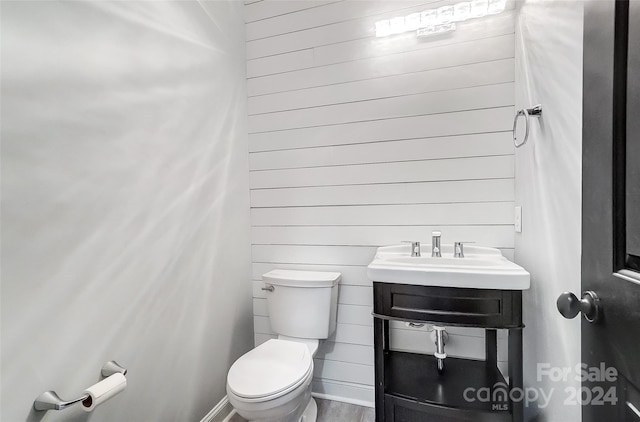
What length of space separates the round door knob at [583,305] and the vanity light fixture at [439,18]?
1527 mm

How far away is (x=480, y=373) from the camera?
1.55 meters

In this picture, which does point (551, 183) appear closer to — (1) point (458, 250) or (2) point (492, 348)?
(1) point (458, 250)

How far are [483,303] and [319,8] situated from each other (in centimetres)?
188

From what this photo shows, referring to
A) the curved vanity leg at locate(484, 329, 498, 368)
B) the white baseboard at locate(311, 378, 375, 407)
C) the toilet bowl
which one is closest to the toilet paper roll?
the toilet bowl

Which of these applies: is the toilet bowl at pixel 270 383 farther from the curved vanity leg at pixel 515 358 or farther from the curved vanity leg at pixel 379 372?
the curved vanity leg at pixel 515 358

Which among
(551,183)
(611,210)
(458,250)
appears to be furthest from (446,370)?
(611,210)

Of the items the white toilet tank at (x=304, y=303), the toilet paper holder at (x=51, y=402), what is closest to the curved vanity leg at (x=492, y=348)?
the white toilet tank at (x=304, y=303)

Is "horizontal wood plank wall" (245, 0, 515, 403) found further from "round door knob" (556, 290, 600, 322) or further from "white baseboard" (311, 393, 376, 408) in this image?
"round door knob" (556, 290, 600, 322)

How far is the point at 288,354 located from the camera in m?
1.59

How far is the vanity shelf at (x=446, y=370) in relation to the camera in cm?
124

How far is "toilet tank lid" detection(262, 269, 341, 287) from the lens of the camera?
1.77 meters

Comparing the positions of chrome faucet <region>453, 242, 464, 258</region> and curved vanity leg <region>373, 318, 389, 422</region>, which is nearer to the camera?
curved vanity leg <region>373, 318, 389, 422</region>

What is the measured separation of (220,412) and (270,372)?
623 mm

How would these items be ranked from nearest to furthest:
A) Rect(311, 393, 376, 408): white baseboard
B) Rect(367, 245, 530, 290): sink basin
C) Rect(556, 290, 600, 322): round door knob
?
Rect(556, 290, 600, 322): round door knob → Rect(367, 245, 530, 290): sink basin → Rect(311, 393, 376, 408): white baseboard
